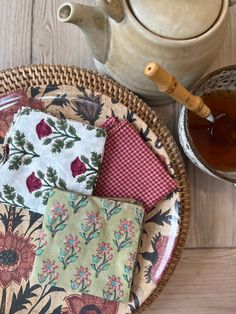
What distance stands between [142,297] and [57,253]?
0.37 feet

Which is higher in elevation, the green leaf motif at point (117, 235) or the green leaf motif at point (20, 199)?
the green leaf motif at point (20, 199)

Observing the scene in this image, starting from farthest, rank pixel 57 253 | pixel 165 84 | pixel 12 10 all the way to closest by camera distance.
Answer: pixel 12 10 < pixel 57 253 < pixel 165 84

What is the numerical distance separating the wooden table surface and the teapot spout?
14cm

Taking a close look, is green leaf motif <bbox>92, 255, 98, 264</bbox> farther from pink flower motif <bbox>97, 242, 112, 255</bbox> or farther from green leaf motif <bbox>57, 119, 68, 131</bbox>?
green leaf motif <bbox>57, 119, 68, 131</bbox>

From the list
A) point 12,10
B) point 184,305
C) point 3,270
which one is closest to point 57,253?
point 3,270

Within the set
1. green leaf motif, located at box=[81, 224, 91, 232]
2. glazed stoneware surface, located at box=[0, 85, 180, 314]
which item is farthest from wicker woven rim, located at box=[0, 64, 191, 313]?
green leaf motif, located at box=[81, 224, 91, 232]

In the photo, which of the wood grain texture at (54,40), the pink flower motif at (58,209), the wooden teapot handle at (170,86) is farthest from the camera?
the wood grain texture at (54,40)

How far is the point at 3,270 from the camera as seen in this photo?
0.58 metres

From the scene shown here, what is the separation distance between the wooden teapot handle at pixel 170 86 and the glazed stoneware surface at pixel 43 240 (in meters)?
0.11

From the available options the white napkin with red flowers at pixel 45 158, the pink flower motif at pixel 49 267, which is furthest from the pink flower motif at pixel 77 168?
the pink flower motif at pixel 49 267

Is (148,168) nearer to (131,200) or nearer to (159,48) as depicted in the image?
(131,200)

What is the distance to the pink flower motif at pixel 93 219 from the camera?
1.88ft

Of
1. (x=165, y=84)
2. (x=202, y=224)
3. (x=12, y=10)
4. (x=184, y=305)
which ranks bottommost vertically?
(x=184, y=305)

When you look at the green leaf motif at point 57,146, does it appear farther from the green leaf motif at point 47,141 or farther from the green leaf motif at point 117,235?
the green leaf motif at point 117,235
